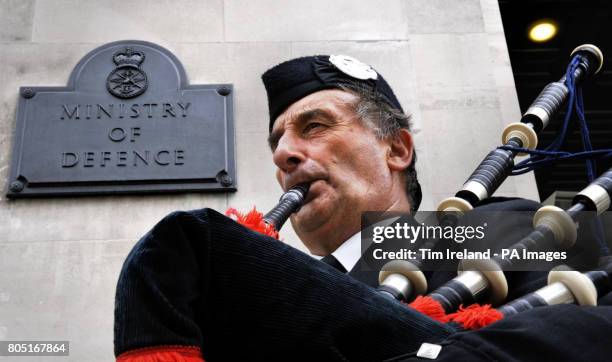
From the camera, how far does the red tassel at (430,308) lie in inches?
62.6

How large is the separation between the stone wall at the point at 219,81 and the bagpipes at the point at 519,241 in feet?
4.34

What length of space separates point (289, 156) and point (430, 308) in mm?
1103

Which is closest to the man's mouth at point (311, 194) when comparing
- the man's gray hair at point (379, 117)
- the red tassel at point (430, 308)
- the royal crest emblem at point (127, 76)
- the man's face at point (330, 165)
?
the man's face at point (330, 165)

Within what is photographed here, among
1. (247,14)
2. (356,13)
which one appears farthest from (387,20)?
(247,14)

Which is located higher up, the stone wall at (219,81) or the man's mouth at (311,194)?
the stone wall at (219,81)

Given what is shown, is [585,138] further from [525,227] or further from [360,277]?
[360,277]

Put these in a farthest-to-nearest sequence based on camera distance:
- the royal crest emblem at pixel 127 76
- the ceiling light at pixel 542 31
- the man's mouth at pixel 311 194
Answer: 1. the ceiling light at pixel 542 31
2. the royal crest emblem at pixel 127 76
3. the man's mouth at pixel 311 194

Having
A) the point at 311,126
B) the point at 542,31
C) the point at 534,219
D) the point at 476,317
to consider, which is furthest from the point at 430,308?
the point at 542,31

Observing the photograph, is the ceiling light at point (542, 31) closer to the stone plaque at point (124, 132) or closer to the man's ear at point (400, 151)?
the stone plaque at point (124, 132)

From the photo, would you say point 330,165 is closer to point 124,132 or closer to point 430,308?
point 430,308

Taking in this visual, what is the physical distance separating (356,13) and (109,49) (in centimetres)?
132

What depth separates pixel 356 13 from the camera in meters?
4.29

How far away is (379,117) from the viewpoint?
9.47ft

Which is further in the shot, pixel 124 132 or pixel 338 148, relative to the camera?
pixel 124 132
